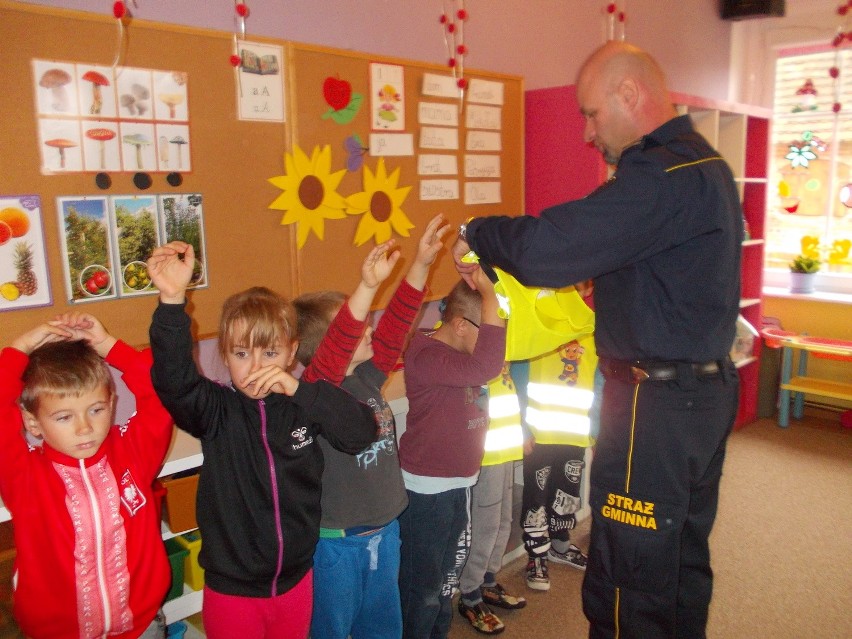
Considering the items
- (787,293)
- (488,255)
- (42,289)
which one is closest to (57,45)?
(42,289)

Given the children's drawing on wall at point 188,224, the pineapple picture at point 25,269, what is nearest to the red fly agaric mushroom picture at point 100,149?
the children's drawing on wall at point 188,224

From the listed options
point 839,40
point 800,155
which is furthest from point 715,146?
point 800,155

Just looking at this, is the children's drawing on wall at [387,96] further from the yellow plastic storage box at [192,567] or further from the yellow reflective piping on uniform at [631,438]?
the yellow plastic storage box at [192,567]

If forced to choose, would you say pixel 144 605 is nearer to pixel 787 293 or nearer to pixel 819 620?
pixel 819 620

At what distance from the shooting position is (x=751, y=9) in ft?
14.7

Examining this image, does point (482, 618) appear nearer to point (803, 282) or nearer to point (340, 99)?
point (340, 99)

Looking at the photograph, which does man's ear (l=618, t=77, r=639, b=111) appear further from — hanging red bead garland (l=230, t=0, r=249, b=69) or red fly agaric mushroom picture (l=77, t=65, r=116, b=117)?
red fly agaric mushroom picture (l=77, t=65, r=116, b=117)

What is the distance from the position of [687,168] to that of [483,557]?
1395 millimetres

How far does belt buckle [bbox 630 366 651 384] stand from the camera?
170 cm

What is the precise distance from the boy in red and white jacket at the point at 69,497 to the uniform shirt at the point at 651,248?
929 millimetres

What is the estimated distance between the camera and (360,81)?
254 cm

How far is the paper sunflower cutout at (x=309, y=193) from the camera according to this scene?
7.77 ft

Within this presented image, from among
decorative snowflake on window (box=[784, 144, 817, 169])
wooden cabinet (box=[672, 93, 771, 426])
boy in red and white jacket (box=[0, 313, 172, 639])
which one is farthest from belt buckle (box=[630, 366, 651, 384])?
decorative snowflake on window (box=[784, 144, 817, 169])

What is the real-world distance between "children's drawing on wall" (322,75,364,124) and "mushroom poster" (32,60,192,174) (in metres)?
0.52
